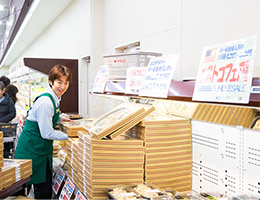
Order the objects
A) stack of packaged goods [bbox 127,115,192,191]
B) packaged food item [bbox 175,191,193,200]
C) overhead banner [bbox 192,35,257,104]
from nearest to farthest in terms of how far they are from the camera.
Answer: overhead banner [bbox 192,35,257,104], packaged food item [bbox 175,191,193,200], stack of packaged goods [bbox 127,115,192,191]

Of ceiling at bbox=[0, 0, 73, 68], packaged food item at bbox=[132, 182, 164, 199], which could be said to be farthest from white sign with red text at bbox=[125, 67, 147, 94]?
ceiling at bbox=[0, 0, 73, 68]

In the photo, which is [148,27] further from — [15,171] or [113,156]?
[15,171]

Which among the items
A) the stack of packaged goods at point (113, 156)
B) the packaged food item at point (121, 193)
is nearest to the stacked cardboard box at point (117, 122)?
the stack of packaged goods at point (113, 156)

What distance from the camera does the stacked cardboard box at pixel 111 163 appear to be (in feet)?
5.43

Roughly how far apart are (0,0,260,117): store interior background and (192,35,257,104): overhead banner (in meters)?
0.59

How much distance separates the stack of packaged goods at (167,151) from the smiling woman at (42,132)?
1.05m

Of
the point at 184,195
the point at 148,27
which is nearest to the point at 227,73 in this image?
the point at 184,195

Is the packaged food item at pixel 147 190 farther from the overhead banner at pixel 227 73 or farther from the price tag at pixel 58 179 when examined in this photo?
the price tag at pixel 58 179

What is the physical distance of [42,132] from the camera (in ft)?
8.01

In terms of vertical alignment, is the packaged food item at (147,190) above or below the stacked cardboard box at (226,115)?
below

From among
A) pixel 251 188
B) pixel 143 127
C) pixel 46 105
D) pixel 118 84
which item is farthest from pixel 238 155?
pixel 46 105

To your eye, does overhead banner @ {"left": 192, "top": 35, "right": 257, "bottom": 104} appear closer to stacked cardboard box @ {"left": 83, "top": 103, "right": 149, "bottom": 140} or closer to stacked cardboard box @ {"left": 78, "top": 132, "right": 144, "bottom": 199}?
stacked cardboard box @ {"left": 83, "top": 103, "right": 149, "bottom": 140}

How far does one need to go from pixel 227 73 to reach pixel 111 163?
38.7 inches

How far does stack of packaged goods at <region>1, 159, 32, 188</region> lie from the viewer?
207cm
